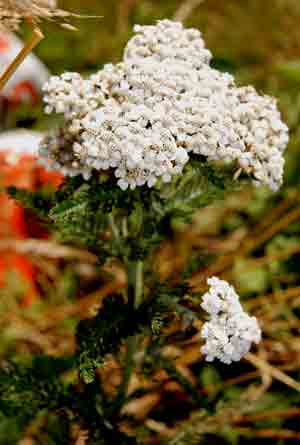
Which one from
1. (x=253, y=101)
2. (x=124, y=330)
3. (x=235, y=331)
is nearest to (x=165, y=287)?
(x=124, y=330)

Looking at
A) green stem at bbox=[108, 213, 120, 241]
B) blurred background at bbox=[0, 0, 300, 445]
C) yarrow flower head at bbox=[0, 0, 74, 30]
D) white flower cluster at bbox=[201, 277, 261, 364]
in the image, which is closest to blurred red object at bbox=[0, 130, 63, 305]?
blurred background at bbox=[0, 0, 300, 445]

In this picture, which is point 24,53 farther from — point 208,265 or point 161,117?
point 208,265

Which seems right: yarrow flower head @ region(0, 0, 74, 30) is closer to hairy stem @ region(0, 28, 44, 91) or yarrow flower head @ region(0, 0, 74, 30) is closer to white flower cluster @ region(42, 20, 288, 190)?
hairy stem @ region(0, 28, 44, 91)

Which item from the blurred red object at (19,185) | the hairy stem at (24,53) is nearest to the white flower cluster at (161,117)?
the hairy stem at (24,53)

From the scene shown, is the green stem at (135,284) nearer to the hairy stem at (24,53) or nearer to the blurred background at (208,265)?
the blurred background at (208,265)

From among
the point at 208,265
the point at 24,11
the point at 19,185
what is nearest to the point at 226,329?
the point at 208,265

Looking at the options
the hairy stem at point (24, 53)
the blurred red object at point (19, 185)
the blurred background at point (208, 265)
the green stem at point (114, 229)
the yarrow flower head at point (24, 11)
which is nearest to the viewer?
the yarrow flower head at point (24, 11)

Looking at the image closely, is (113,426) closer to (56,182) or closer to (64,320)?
(64,320)
